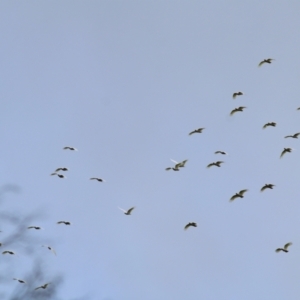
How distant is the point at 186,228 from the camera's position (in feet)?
229

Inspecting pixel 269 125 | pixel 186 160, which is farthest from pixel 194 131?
pixel 269 125

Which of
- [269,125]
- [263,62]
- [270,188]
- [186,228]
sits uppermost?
[263,62]

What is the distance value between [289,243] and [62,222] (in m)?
26.4

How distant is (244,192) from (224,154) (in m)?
4.78

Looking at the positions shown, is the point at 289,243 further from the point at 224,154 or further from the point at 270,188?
the point at 224,154

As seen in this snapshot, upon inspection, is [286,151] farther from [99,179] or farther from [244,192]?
[99,179]

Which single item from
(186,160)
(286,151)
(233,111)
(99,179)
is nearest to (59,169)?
(99,179)

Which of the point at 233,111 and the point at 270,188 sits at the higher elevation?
the point at 233,111

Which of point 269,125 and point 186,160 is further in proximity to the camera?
point 186,160

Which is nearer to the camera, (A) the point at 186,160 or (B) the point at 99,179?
(B) the point at 99,179

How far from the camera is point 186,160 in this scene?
2864 inches

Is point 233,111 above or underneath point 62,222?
→ above

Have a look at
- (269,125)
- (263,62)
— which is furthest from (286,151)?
(263,62)

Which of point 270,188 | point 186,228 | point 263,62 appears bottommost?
point 186,228
